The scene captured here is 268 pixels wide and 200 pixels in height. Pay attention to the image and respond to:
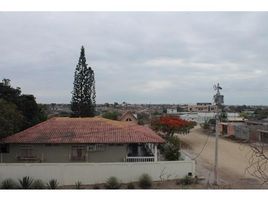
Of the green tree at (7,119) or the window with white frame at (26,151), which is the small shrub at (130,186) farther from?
the green tree at (7,119)

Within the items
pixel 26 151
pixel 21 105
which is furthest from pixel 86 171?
pixel 21 105

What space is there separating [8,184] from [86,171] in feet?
11.4

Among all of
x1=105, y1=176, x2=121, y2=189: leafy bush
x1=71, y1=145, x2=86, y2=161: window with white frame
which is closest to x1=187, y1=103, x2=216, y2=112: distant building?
x1=71, y1=145, x2=86, y2=161: window with white frame

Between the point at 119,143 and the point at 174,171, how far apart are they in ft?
10.4

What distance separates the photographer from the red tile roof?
22.5 metres

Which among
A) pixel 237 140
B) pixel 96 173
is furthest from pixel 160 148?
pixel 237 140

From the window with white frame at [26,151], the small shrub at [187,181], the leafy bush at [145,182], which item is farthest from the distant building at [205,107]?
the window with white frame at [26,151]

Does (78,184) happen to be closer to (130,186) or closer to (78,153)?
(130,186)

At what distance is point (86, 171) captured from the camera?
802 inches

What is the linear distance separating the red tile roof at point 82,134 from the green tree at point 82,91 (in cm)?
2014

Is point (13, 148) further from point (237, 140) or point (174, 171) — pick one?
point (237, 140)

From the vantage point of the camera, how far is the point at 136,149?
2583cm

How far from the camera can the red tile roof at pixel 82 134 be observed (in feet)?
73.9

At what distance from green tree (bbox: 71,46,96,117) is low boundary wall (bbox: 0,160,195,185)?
1036 inches
